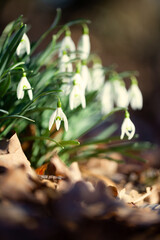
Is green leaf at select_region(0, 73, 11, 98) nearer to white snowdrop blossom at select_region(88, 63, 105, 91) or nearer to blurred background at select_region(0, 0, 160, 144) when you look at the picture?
white snowdrop blossom at select_region(88, 63, 105, 91)

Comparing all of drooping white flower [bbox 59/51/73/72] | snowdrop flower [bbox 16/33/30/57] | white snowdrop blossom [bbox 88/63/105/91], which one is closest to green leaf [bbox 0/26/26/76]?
snowdrop flower [bbox 16/33/30/57]

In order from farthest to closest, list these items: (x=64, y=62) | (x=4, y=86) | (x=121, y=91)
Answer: (x=121, y=91) → (x=64, y=62) → (x=4, y=86)

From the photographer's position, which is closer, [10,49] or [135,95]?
[10,49]

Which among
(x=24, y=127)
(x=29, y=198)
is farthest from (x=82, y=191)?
(x=24, y=127)

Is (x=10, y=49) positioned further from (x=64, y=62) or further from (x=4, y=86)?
(x=64, y=62)

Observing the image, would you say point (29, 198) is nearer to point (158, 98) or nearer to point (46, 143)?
point (46, 143)

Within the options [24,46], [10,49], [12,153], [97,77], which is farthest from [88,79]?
[12,153]

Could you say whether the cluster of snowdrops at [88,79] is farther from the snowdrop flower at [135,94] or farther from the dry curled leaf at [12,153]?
the dry curled leaf at [12,153]

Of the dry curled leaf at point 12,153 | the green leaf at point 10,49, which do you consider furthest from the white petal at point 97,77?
the dry curled leaf at point 12,153
